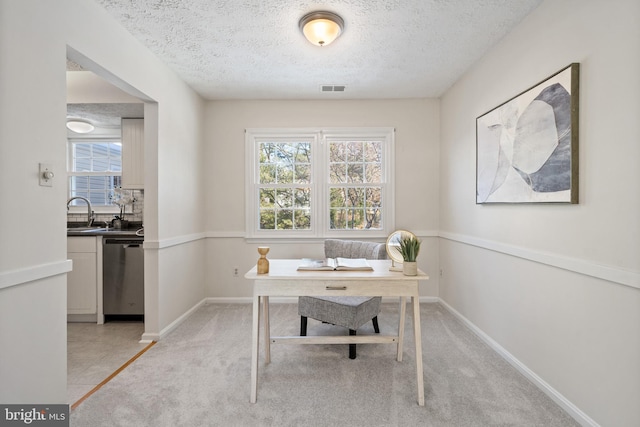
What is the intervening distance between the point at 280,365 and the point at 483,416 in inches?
54.2

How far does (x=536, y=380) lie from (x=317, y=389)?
1.50 m

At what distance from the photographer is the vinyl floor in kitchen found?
2.15 m

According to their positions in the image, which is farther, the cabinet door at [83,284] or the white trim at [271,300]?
the white trim at [271,300]

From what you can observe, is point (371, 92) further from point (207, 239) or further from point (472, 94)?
point (207, 239)

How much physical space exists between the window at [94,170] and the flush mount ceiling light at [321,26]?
3.30 meters

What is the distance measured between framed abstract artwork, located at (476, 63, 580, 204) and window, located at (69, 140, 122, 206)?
175 inches

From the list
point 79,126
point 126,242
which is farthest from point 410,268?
point 79,126

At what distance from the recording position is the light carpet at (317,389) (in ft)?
5.77

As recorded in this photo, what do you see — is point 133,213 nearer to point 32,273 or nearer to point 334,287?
point 32,273

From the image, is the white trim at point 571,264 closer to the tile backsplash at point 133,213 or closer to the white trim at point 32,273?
the white trim at point 32,273

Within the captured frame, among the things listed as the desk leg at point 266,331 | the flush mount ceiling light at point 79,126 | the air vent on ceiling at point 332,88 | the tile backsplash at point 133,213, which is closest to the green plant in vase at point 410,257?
the desk leg at point 266,331

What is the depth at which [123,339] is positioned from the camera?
2867mm

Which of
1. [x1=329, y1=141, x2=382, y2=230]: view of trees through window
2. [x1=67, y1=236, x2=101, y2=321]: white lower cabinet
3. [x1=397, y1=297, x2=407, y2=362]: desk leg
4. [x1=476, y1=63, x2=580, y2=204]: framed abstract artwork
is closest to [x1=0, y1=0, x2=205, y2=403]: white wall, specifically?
[x1=67, y1=236, x2=101, y2=321]: white lower cabinet

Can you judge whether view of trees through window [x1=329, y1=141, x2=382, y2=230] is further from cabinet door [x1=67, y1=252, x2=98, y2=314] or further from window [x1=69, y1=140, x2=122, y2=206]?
window [x1=69, y1=140, x2=122, y2=206]
